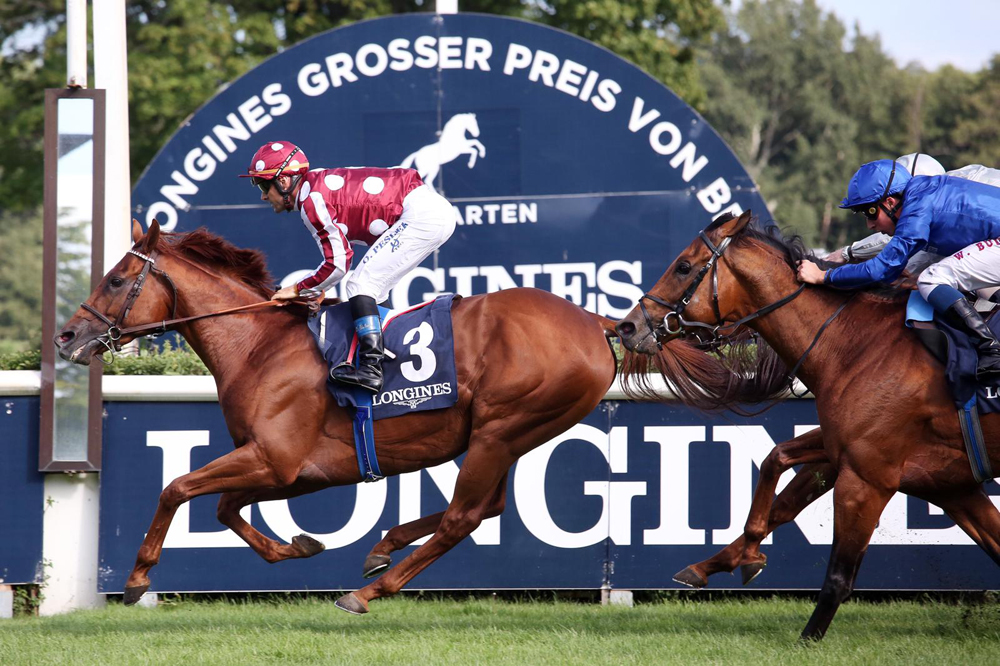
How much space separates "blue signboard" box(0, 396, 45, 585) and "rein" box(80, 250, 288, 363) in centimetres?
176

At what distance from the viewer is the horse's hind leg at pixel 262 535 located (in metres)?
5.42

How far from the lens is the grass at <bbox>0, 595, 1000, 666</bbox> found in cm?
508

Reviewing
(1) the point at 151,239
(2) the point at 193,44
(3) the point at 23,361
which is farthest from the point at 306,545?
(2) the point at 193,44

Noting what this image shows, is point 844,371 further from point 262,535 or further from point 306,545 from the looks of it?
point 262,535

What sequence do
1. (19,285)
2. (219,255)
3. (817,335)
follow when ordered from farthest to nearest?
1. (19,285)
2. (219,255)
3. (817,335)

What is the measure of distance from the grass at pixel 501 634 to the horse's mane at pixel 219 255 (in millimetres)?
1864

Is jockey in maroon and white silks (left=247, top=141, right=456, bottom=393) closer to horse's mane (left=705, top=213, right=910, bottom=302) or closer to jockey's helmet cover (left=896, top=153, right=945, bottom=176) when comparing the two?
horse's mane (left=705, top=213, right=910, bottom=302)

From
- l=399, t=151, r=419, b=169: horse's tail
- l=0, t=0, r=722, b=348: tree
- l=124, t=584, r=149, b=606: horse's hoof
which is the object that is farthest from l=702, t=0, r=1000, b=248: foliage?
l=124, t=584, r=149, b=606: horse's hoof

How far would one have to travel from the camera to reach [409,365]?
5348mm

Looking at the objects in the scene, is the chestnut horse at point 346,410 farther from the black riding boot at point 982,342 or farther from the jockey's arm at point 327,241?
the black riding boot at point 982,342

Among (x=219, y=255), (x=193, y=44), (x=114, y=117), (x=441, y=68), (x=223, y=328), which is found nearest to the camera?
(x=223, y=328)

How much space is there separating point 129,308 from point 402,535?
70.8 inches

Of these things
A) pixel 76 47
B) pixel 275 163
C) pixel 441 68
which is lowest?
pixel 275 163

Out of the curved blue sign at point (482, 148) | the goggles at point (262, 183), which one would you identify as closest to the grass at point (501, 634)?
the goggles at point (262, 183)
